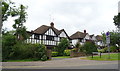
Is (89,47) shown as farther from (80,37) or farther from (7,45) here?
(80,37)

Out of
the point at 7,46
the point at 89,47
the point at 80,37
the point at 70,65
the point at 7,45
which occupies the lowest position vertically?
the point at 70,65

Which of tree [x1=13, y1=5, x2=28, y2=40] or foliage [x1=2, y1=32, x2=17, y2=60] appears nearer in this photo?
foliage [x1=2, y1=32, x2=17, y2=60]

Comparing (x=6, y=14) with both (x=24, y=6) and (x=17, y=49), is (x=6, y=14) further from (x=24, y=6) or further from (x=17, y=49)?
(x=17, y=49)

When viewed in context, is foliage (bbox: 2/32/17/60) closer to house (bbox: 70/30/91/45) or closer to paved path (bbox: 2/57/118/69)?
paved path (bbox: 2/57/118/69)

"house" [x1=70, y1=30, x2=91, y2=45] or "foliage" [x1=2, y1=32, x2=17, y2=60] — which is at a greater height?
"house" [x1=70, y1=30, x2=91, y2=45]

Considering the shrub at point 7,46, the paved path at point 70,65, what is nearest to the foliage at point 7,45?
the shrub at point 7,46

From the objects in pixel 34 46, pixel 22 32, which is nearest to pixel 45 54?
pixel 34 46

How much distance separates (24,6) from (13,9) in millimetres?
2784

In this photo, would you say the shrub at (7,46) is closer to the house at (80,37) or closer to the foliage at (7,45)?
the foliage at (7,45)

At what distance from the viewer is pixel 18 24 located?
30344mm

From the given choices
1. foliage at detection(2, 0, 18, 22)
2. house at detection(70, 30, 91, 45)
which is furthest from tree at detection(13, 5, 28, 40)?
house at detection(70, 30, 91, 45)

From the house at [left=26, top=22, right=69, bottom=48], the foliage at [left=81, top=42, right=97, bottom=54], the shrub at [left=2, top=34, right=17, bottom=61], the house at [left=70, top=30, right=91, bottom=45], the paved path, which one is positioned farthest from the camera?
the house at [left=70, top=30, right=91, bottom=45]

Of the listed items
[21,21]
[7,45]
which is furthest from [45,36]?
[7,45]

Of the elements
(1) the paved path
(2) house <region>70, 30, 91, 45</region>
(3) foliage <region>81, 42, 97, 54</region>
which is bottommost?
(1) the paved path
